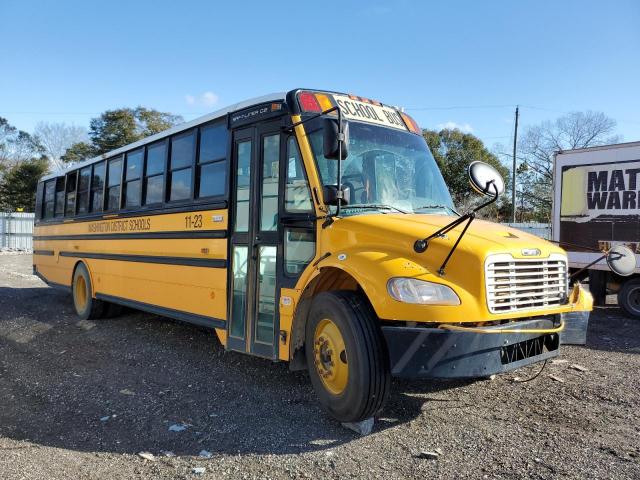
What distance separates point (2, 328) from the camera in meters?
7.82

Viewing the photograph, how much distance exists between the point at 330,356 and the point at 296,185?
4.96 feet

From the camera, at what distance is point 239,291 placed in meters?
5.09

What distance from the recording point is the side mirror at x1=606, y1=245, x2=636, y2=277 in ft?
15.0

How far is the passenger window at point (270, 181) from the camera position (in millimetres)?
4730

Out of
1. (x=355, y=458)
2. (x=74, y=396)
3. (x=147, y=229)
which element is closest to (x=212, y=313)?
(x=74, y=396)

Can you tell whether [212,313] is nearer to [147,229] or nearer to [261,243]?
[261,243]

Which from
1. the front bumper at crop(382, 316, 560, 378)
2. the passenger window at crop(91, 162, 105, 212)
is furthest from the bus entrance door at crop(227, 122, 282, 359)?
the passenger window at crop(91, 162, 105, 212)

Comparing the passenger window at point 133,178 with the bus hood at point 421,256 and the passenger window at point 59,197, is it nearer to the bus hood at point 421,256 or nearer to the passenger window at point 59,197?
the passenger window at point 59,197

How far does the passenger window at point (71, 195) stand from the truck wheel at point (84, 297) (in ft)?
4.07

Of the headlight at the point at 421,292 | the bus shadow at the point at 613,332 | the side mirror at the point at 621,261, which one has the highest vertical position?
the side mirror at the point at 621,261

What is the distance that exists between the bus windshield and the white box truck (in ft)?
18.6

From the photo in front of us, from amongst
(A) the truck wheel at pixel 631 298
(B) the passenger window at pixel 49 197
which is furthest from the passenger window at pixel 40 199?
(A) the truck wheel at pixel 631 298

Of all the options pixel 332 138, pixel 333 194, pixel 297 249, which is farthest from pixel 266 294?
pixel 332 138

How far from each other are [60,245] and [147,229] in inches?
169
